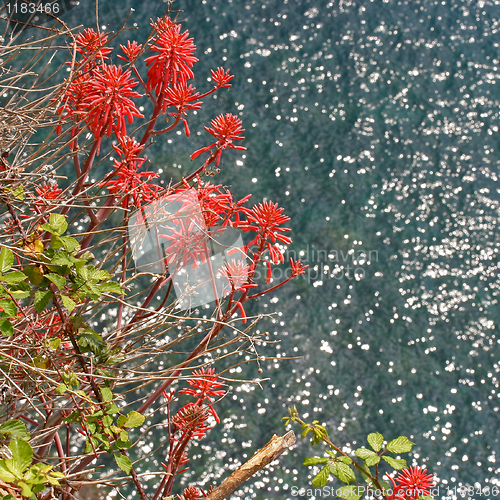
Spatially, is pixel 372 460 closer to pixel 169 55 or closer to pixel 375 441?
pixel 375 441

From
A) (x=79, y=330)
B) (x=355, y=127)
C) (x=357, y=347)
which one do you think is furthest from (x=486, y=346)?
(x=79, y=330)

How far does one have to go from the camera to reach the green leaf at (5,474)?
0.62 metres

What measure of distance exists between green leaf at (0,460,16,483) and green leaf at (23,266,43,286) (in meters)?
0.27

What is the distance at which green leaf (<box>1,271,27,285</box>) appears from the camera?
2.31 ft

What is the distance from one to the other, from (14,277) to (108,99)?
17.8 inches

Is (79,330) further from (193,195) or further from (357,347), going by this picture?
(357,347)

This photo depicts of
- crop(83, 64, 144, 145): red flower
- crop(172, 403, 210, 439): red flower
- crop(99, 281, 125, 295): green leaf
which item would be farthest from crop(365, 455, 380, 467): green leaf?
crop(83, 64, 144, 145): red flower

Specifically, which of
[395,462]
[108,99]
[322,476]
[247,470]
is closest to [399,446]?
[395,462]

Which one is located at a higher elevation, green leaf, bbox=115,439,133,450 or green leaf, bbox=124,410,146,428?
green leaf, bbox=124,410,146,428

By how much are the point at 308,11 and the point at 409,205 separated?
1365 mm

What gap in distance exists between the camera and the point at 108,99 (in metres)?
0.98

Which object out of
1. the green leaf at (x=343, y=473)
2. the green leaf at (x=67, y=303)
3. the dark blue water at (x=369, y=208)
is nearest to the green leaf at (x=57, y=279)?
the green leaf at (x=67, y=303)

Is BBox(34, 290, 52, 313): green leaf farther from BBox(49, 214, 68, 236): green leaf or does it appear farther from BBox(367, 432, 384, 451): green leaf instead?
BBox(367, 432, 384, 451): green leaf

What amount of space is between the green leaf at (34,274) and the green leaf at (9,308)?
49 mm
